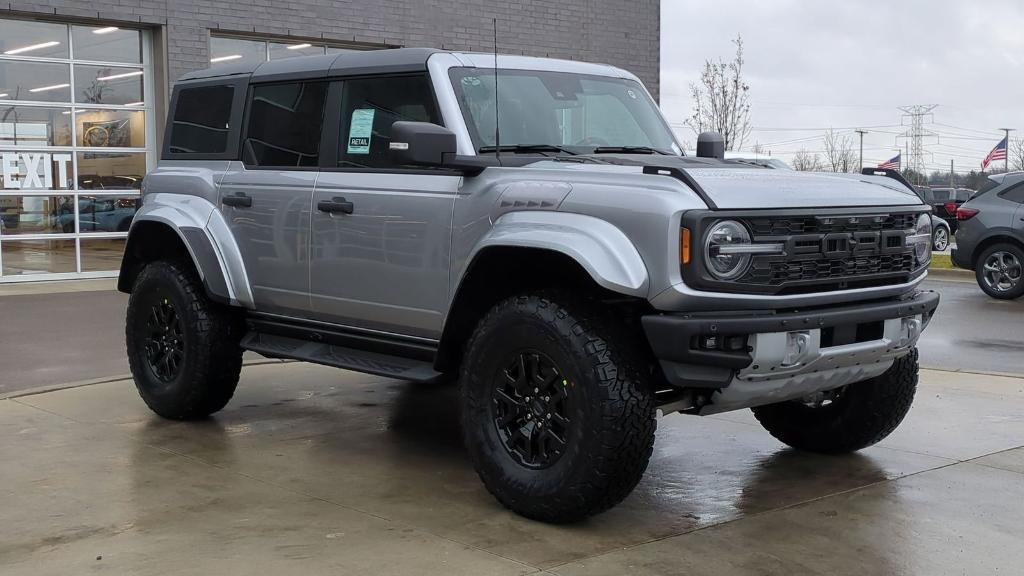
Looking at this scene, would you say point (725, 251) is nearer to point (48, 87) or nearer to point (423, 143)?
point (423, 143)

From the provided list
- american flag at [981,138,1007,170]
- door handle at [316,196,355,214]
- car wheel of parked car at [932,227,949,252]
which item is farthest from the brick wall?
american flag at [981,138,1007,170]

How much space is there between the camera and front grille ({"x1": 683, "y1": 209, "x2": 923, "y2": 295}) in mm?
4570

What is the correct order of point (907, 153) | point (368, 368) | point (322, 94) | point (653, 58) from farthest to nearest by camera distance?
point (907, 153), point (653, 58), point (322, 94), point (368, 368)

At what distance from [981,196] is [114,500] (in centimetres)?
1361

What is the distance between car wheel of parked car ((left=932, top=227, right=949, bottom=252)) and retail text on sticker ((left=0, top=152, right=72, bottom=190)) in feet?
63.8

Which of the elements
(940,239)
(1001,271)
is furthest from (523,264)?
(940,239)

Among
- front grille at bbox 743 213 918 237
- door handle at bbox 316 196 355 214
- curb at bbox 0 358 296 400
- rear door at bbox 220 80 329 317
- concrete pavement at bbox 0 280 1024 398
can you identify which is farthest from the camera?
concrete pavement at bbox 0 280 1024 398

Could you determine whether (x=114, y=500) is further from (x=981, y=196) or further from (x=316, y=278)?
(x=981, y=196)

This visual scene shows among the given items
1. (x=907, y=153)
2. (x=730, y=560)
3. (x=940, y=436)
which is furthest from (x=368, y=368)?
(x=907, y=153)

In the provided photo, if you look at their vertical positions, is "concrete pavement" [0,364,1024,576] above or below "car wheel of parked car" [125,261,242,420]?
below

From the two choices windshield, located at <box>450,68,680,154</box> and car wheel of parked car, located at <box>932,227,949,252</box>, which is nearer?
windshield, located at <box>450,68,680,154</box>

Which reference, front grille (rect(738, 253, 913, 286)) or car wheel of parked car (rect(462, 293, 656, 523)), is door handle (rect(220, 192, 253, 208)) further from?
front grille (rect(738, 253, 913, 286))

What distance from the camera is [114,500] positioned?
205 inches

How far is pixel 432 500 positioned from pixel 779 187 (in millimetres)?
2064
